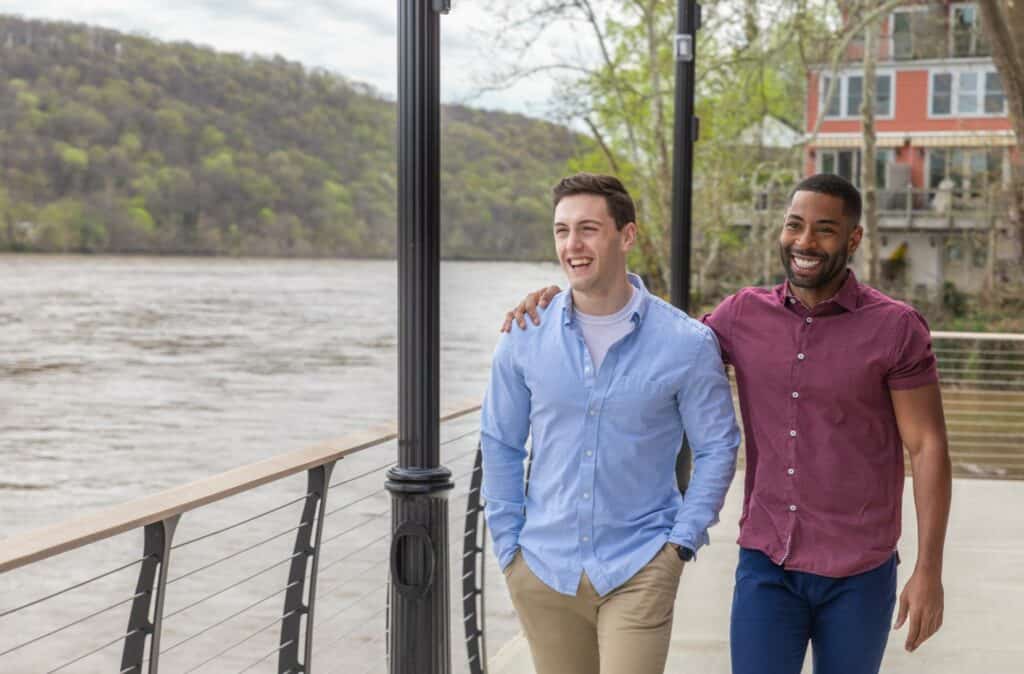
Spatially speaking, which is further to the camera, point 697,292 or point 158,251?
point 158,251

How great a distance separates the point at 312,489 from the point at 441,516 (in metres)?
0.56

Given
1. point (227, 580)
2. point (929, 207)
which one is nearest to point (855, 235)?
point (929, 207)

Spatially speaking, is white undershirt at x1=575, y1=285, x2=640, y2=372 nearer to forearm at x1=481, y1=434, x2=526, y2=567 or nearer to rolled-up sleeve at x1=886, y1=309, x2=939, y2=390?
forearm at x1=481, y1=434, x2=526, y2=567

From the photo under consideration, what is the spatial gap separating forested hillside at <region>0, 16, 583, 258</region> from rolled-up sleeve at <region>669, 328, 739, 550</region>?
5046cm

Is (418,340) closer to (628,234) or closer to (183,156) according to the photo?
(628,234)

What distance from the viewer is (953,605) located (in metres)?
5.45

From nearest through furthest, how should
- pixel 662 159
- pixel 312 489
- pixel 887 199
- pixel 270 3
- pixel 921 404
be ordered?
1. pixel 921 404
2. pixel 312 489
3. pixel 662 159
4. pixel 887 199
5. pixel 270 3

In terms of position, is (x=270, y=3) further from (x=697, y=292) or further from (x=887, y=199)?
(x=697, y=292)


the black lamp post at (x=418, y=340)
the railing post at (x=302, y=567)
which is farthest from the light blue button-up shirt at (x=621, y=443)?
the railing post at (x=302, y=567)

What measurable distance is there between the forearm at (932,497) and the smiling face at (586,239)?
2.04 feet

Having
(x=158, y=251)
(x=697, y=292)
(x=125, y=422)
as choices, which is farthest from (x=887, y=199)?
(x=158, y=251)

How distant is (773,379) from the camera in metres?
2.30

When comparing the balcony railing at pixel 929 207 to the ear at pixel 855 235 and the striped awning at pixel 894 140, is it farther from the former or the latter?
the ear at pixel 855 235

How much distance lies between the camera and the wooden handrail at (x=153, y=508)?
1926 mm
